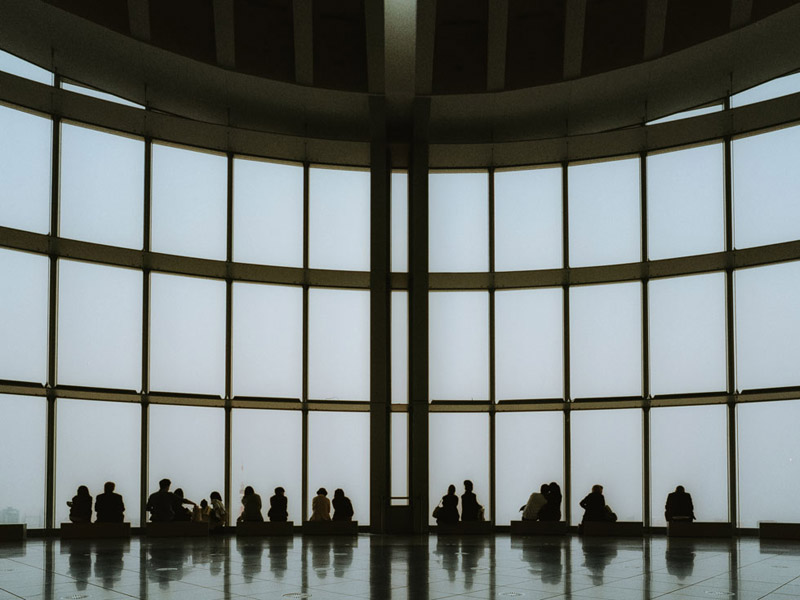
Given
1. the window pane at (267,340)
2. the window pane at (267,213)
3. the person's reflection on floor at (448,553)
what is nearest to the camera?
the person's reflection on floor at (448,553)

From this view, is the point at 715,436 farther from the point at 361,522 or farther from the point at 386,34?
the point at 386,34

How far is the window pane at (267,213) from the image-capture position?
66.4 ft

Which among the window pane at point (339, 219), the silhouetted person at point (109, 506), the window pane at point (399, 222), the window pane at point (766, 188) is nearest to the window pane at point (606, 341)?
the window pane at point (766, 188)

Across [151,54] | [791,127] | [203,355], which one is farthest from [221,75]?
[791,127]

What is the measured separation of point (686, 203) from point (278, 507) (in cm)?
1185

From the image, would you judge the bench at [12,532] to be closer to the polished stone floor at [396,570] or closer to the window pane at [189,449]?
the polished stone floor at [396,570]

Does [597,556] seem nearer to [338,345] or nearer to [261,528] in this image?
[261,528]

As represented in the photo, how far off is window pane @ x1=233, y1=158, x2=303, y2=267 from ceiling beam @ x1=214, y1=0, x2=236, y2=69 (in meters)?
3.70

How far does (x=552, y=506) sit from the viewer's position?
59.2 ft

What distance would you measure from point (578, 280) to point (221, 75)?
31.5 feet

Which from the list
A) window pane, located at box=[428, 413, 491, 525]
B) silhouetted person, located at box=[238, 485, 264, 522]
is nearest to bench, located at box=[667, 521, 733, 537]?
window pane, located at box=[428, 413, 491, 525]

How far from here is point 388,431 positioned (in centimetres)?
1905

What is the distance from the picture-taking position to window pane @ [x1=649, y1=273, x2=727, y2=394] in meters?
18.6

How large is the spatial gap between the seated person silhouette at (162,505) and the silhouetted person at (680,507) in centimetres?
1047
